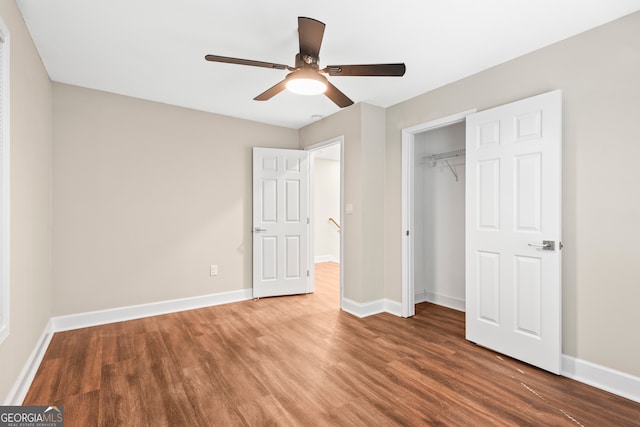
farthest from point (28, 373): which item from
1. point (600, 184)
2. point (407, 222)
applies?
point (600, 184)

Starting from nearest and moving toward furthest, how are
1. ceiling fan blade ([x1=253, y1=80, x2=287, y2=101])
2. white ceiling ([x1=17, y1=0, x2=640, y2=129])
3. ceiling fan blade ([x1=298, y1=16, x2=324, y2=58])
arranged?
ceiling fan blade ([x1=298, y1=16, x2=324, y2=58])
white ceiling ([x1=17, y1=0, x2=640, y2=129])
ceiling fan blade ([x1=253, y1=80, x2=287, y2=101])

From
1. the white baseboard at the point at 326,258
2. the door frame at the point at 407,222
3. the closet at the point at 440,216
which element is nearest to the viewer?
the door frame at the point at 407,222

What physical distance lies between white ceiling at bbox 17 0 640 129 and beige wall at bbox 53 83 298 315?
1.65 ft

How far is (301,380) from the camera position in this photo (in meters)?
2.26

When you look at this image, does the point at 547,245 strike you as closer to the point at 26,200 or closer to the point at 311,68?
the point at 311,68

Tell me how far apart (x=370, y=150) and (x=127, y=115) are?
9.15 ft

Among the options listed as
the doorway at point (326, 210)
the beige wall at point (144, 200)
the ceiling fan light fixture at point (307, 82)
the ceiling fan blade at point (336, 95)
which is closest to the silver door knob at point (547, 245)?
the ceiling fan blade at point (336, 95)

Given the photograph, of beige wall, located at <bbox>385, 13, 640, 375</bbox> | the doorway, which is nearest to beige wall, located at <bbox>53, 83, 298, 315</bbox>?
the doorway

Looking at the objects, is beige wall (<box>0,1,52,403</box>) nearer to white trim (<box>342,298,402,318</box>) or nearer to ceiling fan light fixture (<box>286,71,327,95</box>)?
ceiling fan light fixture (<box>286,71,327,95</box>)

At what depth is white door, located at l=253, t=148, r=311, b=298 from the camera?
432 cm

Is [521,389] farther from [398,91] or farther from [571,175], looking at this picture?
[398,91]

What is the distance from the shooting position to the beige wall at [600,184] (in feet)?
6.74

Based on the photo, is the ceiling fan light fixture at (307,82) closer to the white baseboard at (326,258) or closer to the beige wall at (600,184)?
the beige wall at (600,184)

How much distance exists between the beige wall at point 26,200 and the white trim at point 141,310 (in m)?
0.35
